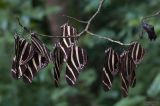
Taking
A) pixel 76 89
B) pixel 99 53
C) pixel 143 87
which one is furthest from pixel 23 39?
pixel 99 53

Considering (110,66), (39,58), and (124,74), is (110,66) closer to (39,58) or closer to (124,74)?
(124,74)

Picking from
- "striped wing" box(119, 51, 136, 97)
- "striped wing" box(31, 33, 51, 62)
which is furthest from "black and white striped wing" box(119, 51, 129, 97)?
"striped wing" box(31, 33, 51, 62)

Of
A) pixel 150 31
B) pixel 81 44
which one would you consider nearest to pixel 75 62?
pixel 150 31

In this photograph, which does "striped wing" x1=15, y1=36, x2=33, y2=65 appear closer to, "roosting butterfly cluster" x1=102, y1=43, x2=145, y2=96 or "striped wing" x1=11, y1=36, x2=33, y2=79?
"striped wing" x1=11, y1=36, x2=33, y2=79

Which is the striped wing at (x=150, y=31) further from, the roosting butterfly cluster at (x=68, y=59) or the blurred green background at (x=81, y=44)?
the blurred green background at (x=81, y=44)

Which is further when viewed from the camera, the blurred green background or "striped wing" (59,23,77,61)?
the blurred green background
